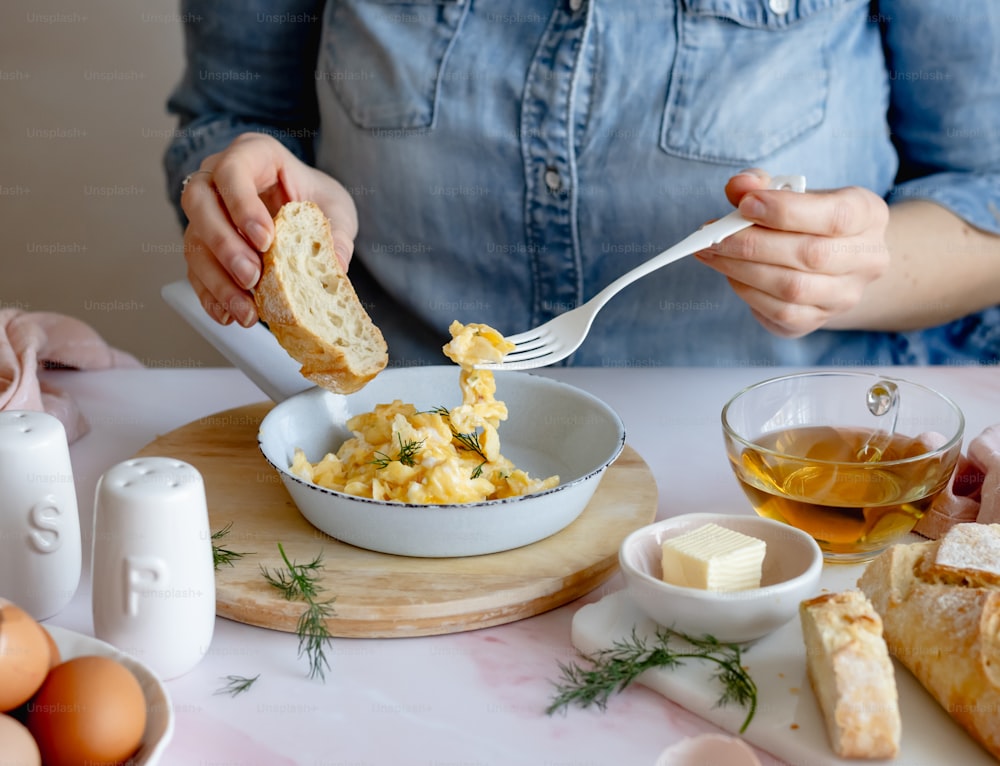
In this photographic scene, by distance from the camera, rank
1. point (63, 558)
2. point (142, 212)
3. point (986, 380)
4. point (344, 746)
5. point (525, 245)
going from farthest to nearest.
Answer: point (142, 212)
point (525, 245)
point (986, 380)
point (63, 558)
point (344, 746)

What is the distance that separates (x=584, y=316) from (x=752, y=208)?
10.2 inches

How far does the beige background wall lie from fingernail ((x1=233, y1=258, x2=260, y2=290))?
2.78 m

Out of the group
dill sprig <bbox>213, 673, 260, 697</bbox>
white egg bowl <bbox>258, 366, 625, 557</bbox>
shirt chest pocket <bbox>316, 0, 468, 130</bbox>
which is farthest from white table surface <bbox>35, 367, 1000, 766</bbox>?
shirt chest pocket <bbox>316, 0, 468, 130</bbox>

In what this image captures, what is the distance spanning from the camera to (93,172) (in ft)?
13.8

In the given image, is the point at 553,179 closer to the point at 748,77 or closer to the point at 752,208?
the point at 748,77

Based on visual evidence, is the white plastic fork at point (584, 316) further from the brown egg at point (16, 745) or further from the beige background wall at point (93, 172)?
the beige background wall at point (93, 172)

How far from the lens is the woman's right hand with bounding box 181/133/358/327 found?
1423 mm

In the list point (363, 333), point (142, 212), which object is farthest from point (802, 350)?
point (142, 212)

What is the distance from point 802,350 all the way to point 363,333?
966mm

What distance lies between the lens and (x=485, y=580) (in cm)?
117

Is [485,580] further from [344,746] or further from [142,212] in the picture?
[142,212]

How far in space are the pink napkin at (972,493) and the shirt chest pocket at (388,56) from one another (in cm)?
108

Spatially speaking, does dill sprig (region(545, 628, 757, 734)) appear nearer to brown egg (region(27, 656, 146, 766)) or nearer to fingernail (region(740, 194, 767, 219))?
brown egg (region(27, 656, 146, 766))

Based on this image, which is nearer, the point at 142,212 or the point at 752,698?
the point at 752,698
